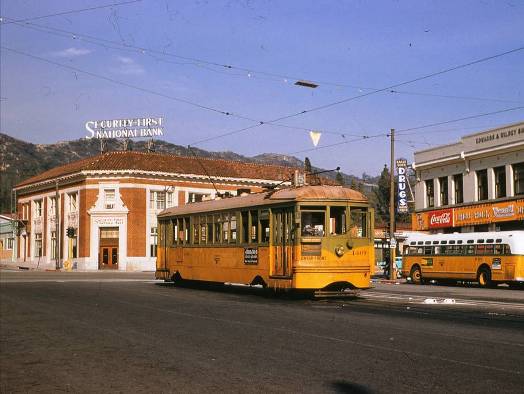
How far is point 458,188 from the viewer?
42.2 meters

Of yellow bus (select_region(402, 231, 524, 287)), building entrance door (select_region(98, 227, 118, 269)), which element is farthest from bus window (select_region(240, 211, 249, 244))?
building entrance door (select_region(98, 227, 118, 269))

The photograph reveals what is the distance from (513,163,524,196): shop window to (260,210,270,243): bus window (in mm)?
21586

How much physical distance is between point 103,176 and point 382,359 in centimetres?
5672

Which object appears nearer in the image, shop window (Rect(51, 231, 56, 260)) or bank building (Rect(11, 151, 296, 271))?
bank building (Rect(11, 151, 296, 271))

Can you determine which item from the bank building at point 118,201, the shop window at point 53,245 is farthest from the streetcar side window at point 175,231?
the shop window at point 53,245

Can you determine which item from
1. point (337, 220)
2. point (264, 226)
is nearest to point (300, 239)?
point (337, 220)

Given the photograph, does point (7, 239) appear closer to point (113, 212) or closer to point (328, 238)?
point (113, 212)

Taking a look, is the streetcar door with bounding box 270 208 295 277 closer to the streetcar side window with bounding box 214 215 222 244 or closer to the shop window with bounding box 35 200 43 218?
the streetcar side window with bounding box 214 215 222 244

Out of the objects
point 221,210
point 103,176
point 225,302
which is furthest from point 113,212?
point 225,302

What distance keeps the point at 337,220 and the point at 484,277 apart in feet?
47.0

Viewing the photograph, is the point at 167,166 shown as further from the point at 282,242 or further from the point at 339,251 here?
the point at 339,251

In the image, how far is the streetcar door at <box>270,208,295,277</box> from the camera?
756 inches

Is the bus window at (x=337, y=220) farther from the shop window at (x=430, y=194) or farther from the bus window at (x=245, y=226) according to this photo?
the shop window at (x=430, y=194)

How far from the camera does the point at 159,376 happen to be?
26.3 feet
